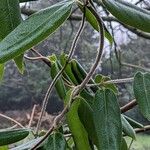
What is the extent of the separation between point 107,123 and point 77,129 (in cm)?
7

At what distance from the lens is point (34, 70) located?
6395mm

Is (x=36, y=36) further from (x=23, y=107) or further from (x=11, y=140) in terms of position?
(x=23, y=107)

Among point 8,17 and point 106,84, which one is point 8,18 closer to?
point 8,17

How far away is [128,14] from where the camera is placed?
15.9 inches

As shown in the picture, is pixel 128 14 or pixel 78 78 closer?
pixel 128 14

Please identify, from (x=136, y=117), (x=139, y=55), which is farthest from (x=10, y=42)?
(x=139, y=55)

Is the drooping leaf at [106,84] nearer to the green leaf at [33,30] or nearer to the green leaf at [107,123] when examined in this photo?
the green leaf at [107,123]

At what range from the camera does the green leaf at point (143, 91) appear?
20.3 inches

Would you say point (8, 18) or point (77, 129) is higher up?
point (8, 18)

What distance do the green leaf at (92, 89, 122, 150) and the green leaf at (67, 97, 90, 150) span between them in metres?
0.04

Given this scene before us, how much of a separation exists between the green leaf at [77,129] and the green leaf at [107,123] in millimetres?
38

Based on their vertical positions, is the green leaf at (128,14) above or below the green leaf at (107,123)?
above

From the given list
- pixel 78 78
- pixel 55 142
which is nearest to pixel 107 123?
pixel 55 142

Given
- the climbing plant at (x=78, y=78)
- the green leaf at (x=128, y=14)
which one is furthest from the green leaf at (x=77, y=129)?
the green leaf at (x=128, y=14)
